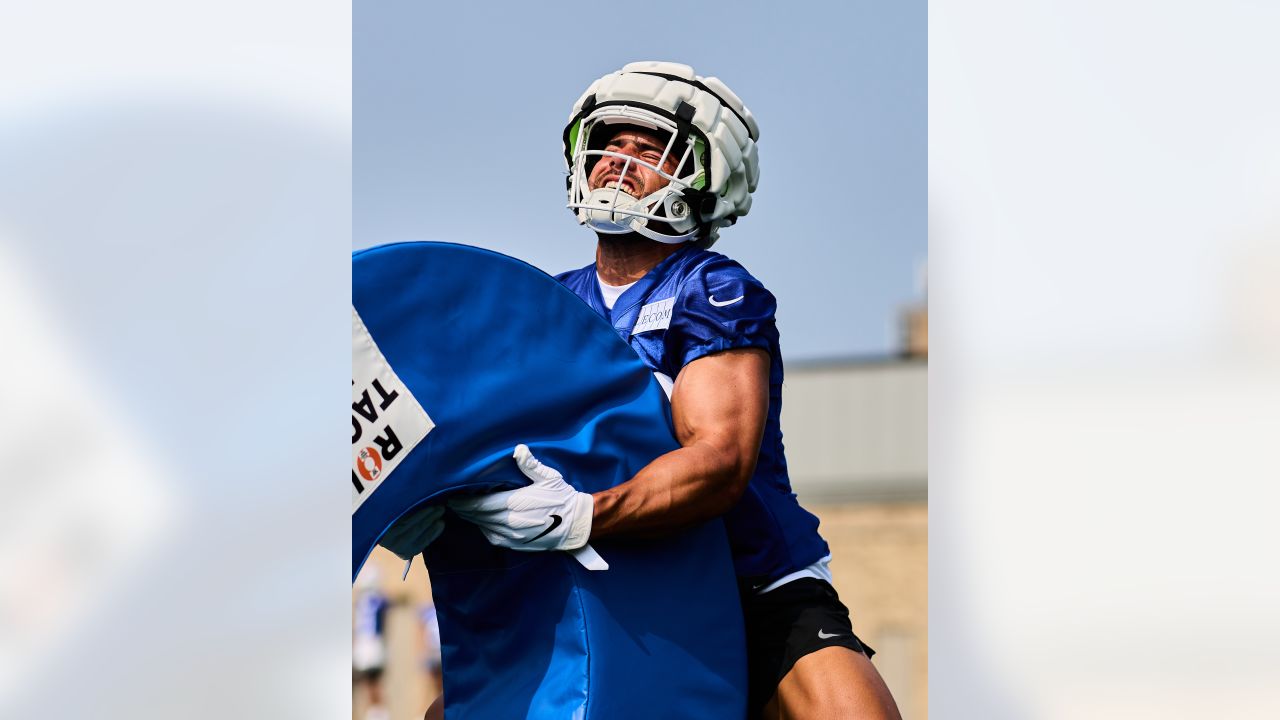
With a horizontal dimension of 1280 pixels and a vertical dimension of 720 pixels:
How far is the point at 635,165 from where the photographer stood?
10.8 ft

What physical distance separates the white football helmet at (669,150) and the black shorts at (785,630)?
782 mm

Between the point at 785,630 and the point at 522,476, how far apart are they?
77 centimetres

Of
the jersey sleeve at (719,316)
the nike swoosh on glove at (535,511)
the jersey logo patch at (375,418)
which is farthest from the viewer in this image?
the jersey sleeve at (719,316)

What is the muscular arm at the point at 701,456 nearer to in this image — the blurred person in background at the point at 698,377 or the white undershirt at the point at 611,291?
the blurred person in background at the point at 698,377

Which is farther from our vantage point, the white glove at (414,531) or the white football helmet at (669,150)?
the white football helmet at (669,150)

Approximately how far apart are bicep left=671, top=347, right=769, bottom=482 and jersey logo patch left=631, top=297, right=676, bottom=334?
0.14m

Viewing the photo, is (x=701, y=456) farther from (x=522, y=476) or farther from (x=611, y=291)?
(x=611, y=291)

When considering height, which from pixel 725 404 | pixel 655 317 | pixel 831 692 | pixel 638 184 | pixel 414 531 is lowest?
pixel 831 692

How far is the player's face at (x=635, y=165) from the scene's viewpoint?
3.29 meters

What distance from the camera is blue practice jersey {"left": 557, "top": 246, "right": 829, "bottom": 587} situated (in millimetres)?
3008

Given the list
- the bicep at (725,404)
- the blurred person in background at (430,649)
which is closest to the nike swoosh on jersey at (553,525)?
the bicep at (725,404)

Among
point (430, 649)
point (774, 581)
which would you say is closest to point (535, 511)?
point (774, 581)
